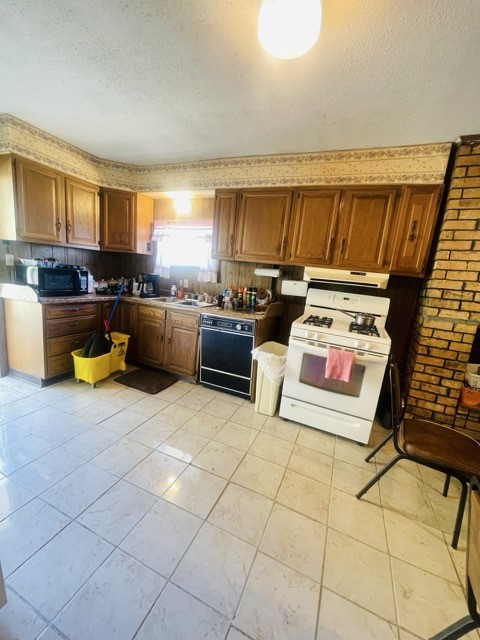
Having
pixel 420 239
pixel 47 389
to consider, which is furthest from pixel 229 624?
pixel 420 239

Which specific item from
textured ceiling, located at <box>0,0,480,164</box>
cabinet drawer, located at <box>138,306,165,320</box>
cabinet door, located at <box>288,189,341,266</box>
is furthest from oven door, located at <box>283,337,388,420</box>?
textured ceiling, located at <box>0,0,480,164</box>

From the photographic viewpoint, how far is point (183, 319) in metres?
2.86

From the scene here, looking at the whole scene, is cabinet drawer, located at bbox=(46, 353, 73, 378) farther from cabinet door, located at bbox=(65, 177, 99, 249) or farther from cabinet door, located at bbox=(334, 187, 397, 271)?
cabinet door, located at bbox=(334, 187, 397, 271)

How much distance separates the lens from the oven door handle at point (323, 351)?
1.90m

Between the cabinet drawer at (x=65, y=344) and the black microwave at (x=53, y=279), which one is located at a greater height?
the black microwave at (x=53, y=279)

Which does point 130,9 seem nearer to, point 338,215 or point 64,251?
point 338,215

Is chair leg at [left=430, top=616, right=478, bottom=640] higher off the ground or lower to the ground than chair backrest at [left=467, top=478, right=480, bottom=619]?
lower

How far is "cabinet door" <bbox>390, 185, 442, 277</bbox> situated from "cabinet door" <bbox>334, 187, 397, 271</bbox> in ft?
0.30

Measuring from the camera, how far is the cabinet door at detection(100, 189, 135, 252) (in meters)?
3.14

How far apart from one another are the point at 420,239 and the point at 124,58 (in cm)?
248

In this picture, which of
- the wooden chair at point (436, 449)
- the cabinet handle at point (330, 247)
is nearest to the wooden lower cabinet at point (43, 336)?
the cabinet handle at point (330, 247)

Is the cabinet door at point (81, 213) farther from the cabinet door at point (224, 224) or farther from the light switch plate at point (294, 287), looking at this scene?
the light switch plate at point (294, 287)

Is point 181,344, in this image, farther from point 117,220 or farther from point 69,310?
point 117,220

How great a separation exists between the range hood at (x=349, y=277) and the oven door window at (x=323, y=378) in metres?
0.79
